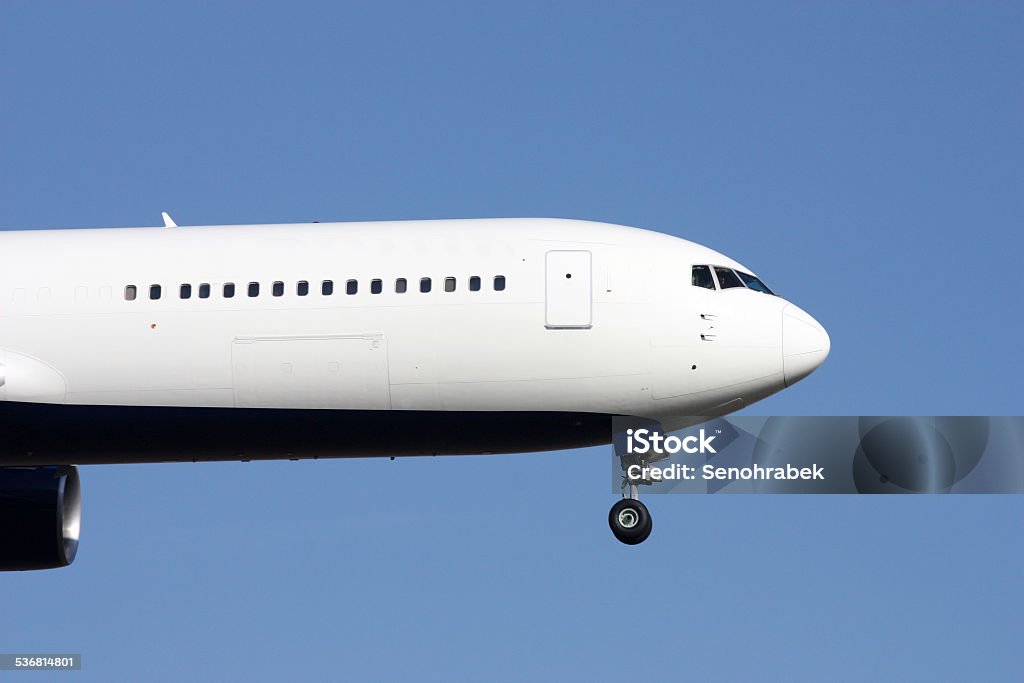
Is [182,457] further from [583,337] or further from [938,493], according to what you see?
[938,493]

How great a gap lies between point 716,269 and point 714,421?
3.34m

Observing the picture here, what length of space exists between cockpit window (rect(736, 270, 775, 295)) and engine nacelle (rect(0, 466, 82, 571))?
16.7 metres

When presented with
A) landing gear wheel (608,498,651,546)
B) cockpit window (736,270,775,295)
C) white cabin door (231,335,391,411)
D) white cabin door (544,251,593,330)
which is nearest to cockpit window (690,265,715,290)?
cockpit window (736,270,775,295)

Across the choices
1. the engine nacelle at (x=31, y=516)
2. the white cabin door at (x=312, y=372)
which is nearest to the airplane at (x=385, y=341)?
the white cabin door at (x=312, y=372)

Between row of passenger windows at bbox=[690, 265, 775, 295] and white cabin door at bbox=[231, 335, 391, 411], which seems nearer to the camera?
white cabin door at bbox=[231, 335, 391, 411]

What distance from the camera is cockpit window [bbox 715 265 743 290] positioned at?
49156 millimetres

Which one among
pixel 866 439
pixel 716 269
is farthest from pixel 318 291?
pixel 866 439

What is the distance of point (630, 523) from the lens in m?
49.8

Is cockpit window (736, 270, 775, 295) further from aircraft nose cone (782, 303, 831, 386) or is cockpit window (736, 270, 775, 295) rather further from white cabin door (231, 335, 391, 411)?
white cabin door (231, 335, 391, 411)

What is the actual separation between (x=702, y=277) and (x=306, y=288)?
8427 millimetres

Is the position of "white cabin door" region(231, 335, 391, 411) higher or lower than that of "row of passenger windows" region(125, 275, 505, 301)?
lower

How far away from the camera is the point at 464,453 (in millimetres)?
49781

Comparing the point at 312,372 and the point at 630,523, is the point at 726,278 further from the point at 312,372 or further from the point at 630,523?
the point at 312,372

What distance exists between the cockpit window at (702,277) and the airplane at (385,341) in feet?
0.16
